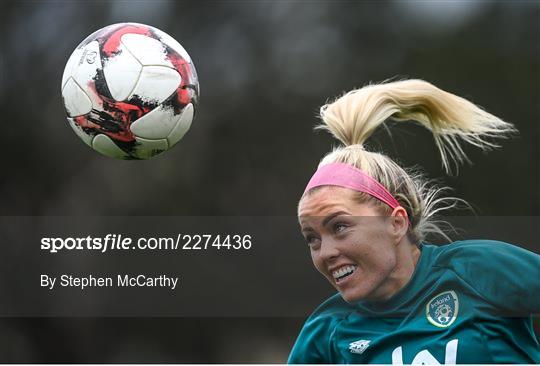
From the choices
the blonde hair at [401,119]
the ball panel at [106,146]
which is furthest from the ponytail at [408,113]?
the ball panel at [106,146]

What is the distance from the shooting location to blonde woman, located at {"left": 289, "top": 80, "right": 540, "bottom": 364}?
4.17 meters

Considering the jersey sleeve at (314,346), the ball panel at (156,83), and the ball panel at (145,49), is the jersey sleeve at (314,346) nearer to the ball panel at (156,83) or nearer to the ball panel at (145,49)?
the ball panel at (156,83)

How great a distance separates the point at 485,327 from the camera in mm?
4188

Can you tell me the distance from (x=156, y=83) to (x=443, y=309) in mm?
1843

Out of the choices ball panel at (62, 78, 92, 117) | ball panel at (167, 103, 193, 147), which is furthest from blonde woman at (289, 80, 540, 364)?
ball panel at (62, 78, 92, 117)

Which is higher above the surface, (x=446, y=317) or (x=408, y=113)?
(x=408, y=113)

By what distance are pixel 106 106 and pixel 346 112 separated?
4.05 feet

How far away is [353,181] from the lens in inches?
174

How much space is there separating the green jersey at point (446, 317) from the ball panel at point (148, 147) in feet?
3.94

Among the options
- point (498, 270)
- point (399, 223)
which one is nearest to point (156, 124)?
point (399, 223)

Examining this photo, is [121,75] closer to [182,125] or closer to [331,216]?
[182,125]

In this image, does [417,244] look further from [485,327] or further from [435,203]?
[485,327]

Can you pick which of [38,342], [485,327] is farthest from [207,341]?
[485,327]

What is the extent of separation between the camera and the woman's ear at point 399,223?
14.6 feet
